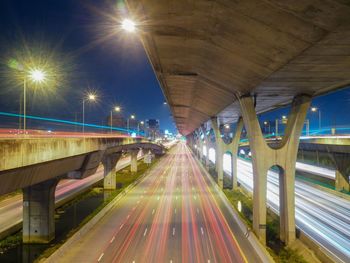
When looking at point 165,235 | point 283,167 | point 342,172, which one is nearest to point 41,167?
point 165,235

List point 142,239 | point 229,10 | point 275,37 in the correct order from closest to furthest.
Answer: point 229,10 → point 275,37 → point 142,239

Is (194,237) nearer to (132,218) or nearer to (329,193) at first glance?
(132,218)

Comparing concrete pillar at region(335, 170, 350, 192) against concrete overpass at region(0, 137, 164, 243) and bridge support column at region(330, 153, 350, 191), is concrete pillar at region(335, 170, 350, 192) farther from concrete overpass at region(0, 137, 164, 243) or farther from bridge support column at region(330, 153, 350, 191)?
concrete overpass at region(0, 137, 164, 243)

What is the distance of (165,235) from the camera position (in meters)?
23.8

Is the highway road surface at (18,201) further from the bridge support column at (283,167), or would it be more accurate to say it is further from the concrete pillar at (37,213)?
the bridge support column at (283,167)

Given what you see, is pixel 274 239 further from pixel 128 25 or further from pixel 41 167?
pixel 128 25

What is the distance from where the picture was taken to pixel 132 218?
2905 centimetres

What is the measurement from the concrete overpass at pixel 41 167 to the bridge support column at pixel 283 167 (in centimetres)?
1612

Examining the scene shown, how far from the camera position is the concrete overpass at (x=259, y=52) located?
10.7m

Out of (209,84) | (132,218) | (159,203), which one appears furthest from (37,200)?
(209,84)

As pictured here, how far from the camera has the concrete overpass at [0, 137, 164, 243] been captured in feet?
45.4

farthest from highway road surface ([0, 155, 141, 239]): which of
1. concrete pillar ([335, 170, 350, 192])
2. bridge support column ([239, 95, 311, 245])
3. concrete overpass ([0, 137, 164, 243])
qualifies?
concrete pillar ([335, 170, 350, 192])

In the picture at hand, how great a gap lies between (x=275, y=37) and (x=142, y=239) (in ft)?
62.0

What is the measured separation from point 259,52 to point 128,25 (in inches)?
284
